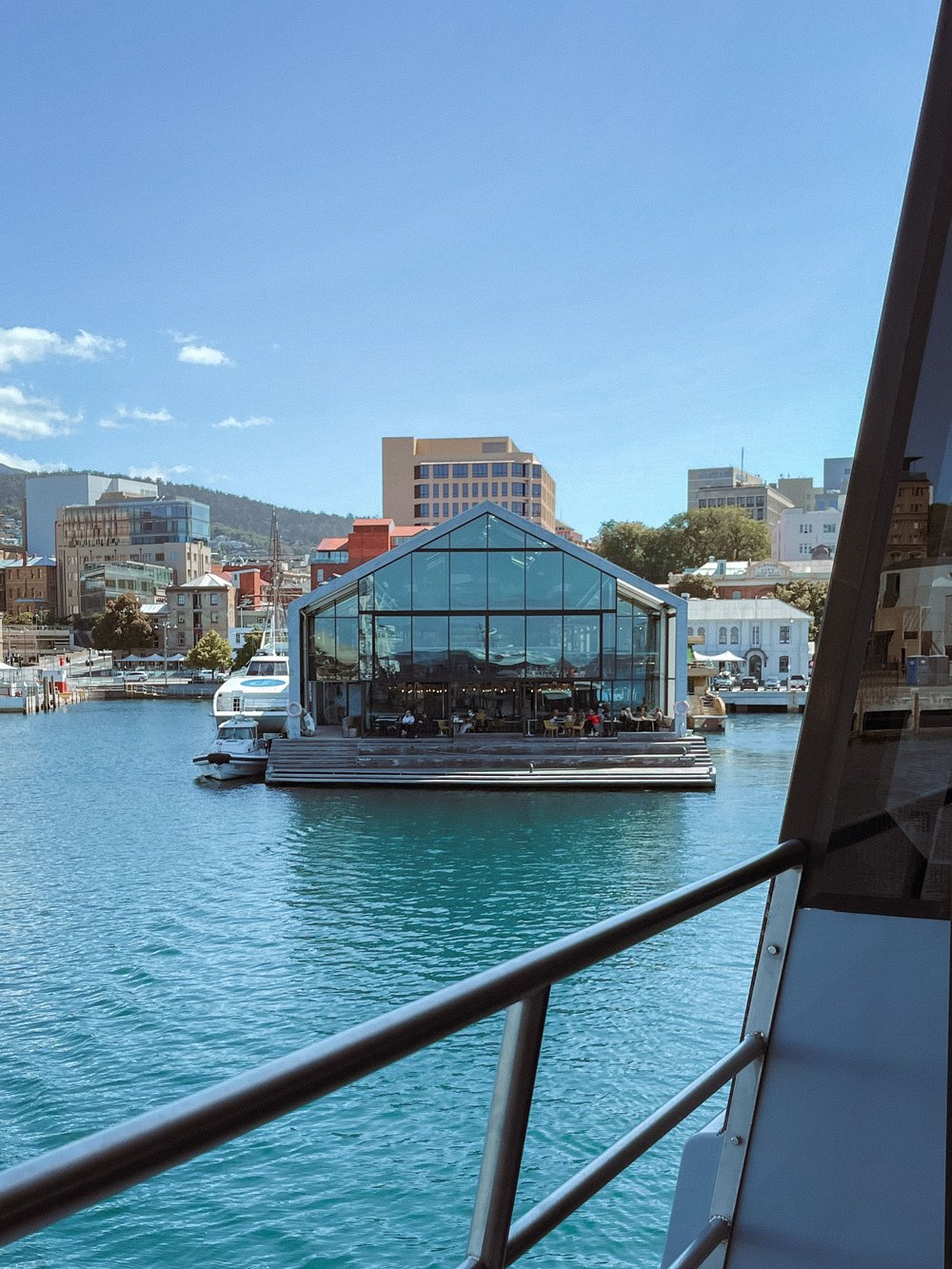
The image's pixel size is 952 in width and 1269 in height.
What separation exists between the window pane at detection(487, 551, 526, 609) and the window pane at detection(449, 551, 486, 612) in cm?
18

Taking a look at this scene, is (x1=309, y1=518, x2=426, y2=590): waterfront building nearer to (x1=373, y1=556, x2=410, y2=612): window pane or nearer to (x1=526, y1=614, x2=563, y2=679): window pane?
(x1=373, y1=556, x2=410, y2=612): window pane

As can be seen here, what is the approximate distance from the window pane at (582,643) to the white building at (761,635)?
23103 millimetres

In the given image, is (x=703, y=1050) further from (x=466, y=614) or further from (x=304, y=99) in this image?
(x=466, y=614)

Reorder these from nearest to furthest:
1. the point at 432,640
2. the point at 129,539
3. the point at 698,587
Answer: the point at 432,640 < the point at 698,587 < the point at 129,539

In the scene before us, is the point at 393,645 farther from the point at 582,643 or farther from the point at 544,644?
the point at 582,643

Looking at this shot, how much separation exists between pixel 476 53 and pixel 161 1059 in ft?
31.2

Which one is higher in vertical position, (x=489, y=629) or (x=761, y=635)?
(x=761, y=635)

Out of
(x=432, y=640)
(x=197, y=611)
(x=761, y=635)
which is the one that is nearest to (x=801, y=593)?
(x=761, y=635)

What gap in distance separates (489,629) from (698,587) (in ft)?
109

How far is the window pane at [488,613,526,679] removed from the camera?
1040 inches

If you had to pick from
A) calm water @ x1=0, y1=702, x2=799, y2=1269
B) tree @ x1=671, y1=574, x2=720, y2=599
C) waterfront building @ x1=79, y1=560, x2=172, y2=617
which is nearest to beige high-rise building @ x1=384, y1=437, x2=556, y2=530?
waterfront building @ x1=79, y1=560, x2=172, y2=617

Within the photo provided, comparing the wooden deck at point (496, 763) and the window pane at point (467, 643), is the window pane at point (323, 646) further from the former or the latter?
the window pane at point (467, 643)

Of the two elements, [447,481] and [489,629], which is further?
[447,481]

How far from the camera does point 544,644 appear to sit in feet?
86.6
